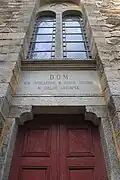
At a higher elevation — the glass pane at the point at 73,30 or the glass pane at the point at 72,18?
the glass pane at the point at 72,18

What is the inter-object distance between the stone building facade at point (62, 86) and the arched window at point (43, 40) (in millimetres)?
211

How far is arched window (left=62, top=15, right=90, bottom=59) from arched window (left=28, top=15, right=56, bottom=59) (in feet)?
1.12

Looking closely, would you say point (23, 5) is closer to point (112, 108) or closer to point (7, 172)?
point (112, 108)

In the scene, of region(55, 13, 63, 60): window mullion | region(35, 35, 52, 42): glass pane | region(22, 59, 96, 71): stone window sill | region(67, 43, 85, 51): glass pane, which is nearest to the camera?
region(22, 59, 96, 71): stone window sill

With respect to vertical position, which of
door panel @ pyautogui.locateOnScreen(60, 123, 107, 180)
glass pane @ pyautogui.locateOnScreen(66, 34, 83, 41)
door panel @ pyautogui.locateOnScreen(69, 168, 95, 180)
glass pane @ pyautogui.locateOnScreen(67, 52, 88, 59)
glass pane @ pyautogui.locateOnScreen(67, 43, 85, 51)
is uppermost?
glass pane @ pyautogui.locateOnScreen(66, 34, 83, 41)

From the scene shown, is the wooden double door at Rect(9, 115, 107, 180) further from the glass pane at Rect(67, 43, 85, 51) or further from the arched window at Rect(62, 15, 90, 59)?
the glass pane at Rect(67, 43, 85, 51)

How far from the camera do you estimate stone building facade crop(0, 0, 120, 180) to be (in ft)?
11.7

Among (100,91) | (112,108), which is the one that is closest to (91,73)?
(100,91)

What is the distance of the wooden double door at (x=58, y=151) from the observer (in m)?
3.51

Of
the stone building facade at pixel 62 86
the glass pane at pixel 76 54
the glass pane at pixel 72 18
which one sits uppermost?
the glass pane at pixel 72 18

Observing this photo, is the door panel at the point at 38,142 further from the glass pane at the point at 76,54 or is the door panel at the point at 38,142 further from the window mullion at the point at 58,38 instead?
the glass pane at the point at 76,54

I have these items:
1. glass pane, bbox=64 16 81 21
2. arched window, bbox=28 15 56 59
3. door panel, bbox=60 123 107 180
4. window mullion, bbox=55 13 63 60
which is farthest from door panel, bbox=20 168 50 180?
glass pane, bbox=64 16 81 21

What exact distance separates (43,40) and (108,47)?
2.04 m

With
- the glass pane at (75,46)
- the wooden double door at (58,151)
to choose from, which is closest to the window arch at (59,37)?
the glass pane at (75,46)
